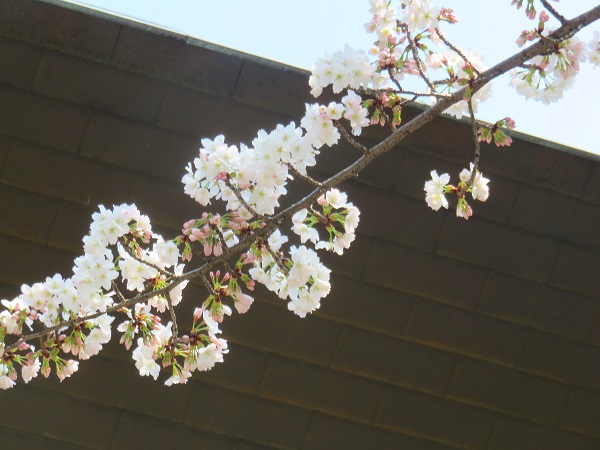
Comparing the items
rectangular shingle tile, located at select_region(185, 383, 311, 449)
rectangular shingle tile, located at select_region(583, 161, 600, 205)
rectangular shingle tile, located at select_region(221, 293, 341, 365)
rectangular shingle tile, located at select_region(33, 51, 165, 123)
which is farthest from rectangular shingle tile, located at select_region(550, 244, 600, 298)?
rectangular shingle tile, located at select_region(33, 51, 165, 123)

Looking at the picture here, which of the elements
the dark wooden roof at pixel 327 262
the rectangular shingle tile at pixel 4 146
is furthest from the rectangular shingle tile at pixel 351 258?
the rectangular shingle tile at pixel 4 146

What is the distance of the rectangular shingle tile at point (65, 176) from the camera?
7.79 feet

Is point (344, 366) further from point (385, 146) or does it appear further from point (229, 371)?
point (385, 146)

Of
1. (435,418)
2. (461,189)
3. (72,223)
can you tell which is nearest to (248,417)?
(435,418)

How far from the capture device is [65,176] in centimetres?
239

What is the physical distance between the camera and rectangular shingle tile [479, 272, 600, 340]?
2.51 metres

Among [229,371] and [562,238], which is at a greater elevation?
[562,238]

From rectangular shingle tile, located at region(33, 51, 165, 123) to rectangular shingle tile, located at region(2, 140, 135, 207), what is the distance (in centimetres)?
18

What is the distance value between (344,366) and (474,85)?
1245mm

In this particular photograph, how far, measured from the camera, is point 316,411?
2549 millimetres

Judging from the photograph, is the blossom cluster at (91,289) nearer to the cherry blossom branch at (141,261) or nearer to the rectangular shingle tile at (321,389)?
the cherry blossom branch at (141,261)

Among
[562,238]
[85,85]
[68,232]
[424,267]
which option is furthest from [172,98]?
[562,238]

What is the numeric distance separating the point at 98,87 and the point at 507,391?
5.58 ft

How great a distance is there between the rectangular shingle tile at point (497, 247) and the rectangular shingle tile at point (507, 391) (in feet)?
1.17
